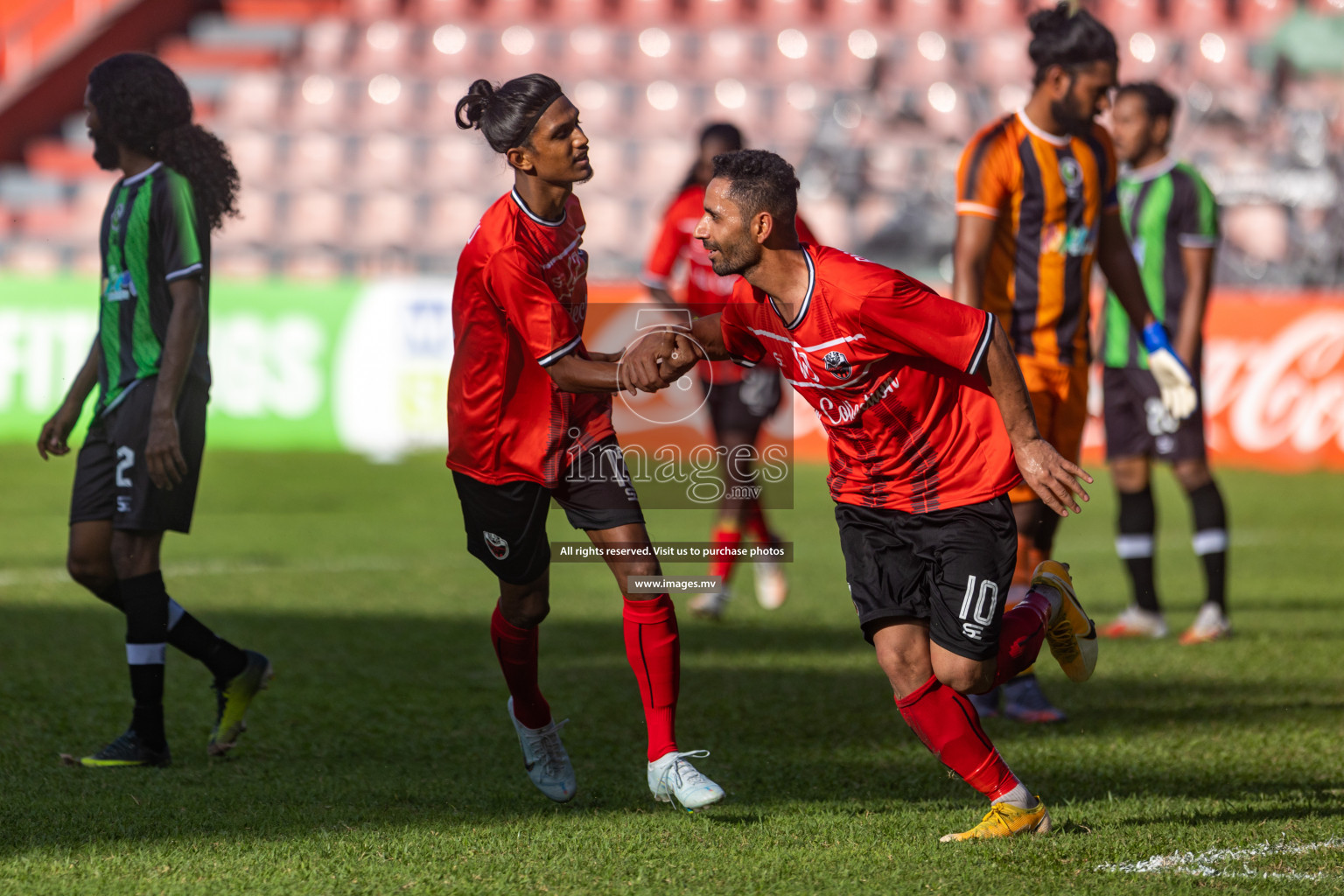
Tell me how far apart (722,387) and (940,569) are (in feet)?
13.5

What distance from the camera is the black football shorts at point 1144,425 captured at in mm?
6926

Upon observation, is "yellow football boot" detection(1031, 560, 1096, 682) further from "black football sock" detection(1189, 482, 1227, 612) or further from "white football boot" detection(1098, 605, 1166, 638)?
"black football sock" detection(1189, 482, 1227, 612)

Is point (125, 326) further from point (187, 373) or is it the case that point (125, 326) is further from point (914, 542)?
point (914, 542)

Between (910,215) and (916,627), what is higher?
(910,215)

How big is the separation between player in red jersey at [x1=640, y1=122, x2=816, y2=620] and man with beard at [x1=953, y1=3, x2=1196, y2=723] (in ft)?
7.75

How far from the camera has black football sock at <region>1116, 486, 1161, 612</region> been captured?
6949mm

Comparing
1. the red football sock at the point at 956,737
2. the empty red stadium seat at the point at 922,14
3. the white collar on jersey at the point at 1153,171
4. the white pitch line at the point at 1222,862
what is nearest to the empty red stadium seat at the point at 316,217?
the empty red stadium seat at the point at 922,14

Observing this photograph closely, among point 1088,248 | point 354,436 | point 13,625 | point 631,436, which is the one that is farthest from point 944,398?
point 354,436

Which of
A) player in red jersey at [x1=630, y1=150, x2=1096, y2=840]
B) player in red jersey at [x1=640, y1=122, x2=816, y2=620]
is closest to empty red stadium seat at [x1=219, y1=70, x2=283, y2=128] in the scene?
player in red jersey at [x1=640, y1=122, x2=816, y2=620]

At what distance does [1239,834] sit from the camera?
3.82 meters

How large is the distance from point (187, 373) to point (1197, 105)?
15811 mm

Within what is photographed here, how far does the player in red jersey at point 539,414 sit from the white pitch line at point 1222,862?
3.36 feet

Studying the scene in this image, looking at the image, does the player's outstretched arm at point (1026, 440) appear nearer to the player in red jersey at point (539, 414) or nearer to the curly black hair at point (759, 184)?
the curly black hair at point (759, 184)

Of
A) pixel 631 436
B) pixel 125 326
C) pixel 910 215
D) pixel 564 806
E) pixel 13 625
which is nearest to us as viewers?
pixel 564 806
